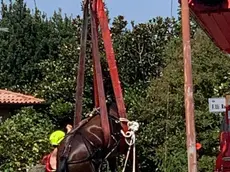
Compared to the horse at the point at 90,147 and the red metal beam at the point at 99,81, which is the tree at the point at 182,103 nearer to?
the horse at the point at 90,147

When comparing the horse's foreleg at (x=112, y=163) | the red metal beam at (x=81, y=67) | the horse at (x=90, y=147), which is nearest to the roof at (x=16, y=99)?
the red metal beam at (x=81, y=67)

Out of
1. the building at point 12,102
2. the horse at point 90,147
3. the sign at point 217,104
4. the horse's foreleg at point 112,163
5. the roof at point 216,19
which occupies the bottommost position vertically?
the horse's foreleg at point 112,163

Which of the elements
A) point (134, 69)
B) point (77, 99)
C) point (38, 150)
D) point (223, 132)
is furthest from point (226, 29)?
point (134, 69)

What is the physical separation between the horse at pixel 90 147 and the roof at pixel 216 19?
1.75 metres

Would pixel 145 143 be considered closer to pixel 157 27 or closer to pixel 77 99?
pixel 157 27

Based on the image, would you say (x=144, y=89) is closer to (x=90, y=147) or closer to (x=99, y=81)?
(x=90, y=147)

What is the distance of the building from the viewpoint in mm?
25042

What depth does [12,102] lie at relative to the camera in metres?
25.4

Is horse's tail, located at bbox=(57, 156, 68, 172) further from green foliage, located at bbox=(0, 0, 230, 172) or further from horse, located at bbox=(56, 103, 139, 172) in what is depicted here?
green foliage, located at bbox=(0, 0, 230, 172)

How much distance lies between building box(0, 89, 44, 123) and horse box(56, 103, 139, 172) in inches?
685

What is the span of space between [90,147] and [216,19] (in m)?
2.99

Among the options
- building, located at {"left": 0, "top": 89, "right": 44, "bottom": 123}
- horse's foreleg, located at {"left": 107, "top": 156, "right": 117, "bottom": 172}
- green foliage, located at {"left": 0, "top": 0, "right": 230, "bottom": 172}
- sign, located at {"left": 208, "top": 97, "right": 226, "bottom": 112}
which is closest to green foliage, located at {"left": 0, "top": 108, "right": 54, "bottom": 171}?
green foliage, located at {"left": 0, "top": 0, "right": 230, "bottom": 172}

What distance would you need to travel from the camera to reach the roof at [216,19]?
8.30m

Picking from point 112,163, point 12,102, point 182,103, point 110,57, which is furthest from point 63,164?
point 12,102
